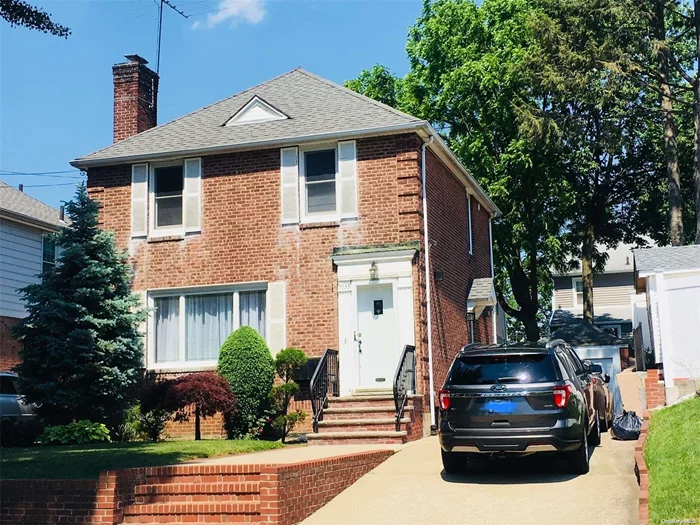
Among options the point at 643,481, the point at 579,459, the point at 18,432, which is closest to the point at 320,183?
the point at 18,432

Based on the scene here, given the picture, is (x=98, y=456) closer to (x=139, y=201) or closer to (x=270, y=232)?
(x=270, y=232)

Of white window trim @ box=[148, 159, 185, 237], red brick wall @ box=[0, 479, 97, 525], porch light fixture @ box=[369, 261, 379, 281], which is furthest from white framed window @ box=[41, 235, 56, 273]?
red brick wall @ box=[0, 479, 97, 525]

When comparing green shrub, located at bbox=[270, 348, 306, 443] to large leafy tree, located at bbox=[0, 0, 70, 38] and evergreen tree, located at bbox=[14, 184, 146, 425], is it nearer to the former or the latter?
evergreen tree, located at bbox=[14, 184, 146, 425]

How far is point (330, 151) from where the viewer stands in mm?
18984

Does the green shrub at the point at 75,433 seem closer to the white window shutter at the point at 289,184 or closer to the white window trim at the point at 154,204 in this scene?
the white window trim at the point at 154,204

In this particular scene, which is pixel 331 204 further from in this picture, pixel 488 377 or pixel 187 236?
pixel 488 377

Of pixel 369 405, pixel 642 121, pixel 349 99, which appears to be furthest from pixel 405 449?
pixel 642 121

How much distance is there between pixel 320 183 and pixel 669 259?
8237mm

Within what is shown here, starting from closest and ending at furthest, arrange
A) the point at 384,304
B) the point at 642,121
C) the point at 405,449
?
the point at 405,449 < the point at 384,304 < the point at 642,121

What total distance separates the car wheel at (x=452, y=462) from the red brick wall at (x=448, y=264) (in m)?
5.76

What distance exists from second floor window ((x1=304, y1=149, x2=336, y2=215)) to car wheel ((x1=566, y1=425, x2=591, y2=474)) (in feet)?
29.2

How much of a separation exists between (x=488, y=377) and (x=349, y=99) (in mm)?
10648

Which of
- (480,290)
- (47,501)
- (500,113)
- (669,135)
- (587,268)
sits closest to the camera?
(47,501)

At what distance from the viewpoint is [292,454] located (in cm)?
1355
